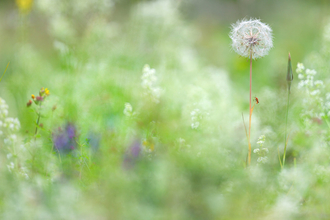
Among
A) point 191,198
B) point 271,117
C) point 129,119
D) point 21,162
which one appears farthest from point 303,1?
point 21,162

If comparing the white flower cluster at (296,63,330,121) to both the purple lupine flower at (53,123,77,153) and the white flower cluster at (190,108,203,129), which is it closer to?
the white flower cluster at (190,108,203,129)

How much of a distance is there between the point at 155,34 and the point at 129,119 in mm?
1098

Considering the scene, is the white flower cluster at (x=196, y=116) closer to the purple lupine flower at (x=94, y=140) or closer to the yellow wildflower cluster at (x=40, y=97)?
the purple lupine flower at (x=94, y=140)

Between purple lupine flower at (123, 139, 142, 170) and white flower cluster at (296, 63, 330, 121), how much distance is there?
0.65 metres

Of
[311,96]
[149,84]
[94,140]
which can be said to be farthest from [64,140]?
[311,96]

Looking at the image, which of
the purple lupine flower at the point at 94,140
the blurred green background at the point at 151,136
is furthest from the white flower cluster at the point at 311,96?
the purple lupine flower at the point at 94,140

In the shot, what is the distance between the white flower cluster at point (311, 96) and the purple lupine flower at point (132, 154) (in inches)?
25.4

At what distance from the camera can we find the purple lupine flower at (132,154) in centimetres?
94

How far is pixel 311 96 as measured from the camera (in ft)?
3.41

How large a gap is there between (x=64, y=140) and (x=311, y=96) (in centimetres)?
94

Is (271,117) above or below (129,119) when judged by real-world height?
above

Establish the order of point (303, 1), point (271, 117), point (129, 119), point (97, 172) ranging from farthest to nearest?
point (303, 1), point (271, 117), point (129, 119), point (97, 172)

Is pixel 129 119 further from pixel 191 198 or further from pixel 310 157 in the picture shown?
→ pixel 310 157

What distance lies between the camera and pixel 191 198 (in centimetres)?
79
